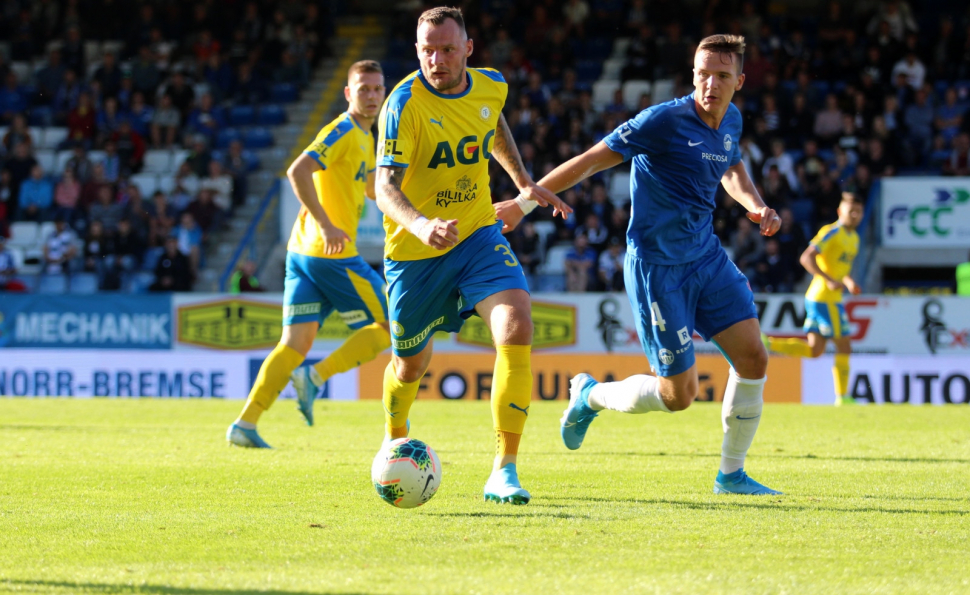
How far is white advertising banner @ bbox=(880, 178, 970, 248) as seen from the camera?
61.9 feet

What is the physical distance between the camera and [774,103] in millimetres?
20938

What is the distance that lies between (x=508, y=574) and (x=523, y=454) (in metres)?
4.20

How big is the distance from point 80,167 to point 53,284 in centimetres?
277

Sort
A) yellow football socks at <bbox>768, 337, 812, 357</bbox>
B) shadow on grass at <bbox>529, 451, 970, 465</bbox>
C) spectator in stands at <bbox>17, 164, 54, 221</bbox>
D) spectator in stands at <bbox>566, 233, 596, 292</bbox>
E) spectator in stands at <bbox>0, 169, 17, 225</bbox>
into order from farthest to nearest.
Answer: spectator in stands at <bbox>0, 169, 17, 225</bbox> < spectator in stands at <bbox>17, 164, 54, 221</bbox> < spectator in stands at <bbox>566, 233, 596, 292</bbox> < yellow football socks at <bbox>768, 337, 812, 357</bbox> < shadow on grass at <bbox>529, 451, 970, 465</bbox>

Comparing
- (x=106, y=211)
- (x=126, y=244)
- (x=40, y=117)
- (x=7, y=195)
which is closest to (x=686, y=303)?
(x=126, y=244)

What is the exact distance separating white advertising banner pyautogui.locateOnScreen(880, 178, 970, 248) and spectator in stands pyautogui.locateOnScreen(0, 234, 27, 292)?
14.6 m

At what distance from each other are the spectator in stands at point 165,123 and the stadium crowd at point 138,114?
0.09 feet

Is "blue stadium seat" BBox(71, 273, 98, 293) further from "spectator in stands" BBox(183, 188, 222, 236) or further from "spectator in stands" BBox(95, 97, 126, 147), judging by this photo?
"spectator in stands" BBox(95, 97, 126, 147)

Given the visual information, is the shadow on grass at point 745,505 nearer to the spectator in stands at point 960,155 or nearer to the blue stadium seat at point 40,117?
the spectator in stands at point 960,155

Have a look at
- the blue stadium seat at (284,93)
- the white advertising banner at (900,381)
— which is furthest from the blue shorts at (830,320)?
the blue stadium seat at (284,93)

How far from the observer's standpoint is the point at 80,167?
72.8 ft

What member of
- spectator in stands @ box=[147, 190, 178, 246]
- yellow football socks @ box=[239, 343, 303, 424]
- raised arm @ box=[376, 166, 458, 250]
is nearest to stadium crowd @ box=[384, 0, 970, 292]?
spectator in stands @ box=[147, 190, 178, 246]

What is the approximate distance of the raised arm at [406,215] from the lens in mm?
5145

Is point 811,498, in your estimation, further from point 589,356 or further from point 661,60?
point 661,60
